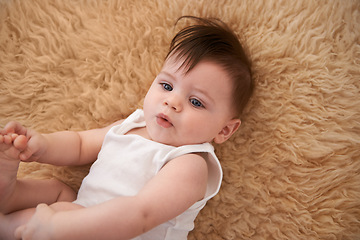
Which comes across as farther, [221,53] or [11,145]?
[221,53]

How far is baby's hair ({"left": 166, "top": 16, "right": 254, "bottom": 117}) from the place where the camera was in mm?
1126

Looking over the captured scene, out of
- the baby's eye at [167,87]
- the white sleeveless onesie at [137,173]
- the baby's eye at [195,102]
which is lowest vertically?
the white sleeveless onesie at [137,173]

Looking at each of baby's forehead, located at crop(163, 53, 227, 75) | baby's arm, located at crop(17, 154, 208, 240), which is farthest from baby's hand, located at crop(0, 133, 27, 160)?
baby's forehead, located at crop(163, 53, 227, 75)

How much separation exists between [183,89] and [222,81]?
0.14 metres

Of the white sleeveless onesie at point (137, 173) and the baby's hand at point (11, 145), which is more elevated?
the baby's hand at point (11, 145)

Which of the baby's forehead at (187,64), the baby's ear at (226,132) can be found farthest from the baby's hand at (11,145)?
the baby's ear at (226,132)

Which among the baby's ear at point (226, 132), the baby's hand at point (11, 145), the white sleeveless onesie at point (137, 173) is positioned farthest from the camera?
the baby's ear at point (226, 132)

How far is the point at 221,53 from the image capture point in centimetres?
114

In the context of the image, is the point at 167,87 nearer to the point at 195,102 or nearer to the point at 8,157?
the point at 195,102

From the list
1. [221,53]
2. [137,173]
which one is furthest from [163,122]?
[221,53]

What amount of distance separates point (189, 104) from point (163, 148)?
17cm

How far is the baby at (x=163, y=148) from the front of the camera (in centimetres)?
100

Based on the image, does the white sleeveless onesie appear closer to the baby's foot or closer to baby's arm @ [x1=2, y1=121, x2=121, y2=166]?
baby's arm @ [x1=2, y1=121, x2=121, y2=166]

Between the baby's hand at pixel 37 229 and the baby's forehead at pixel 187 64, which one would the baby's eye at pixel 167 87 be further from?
the baby's hand at pixel 37 229
